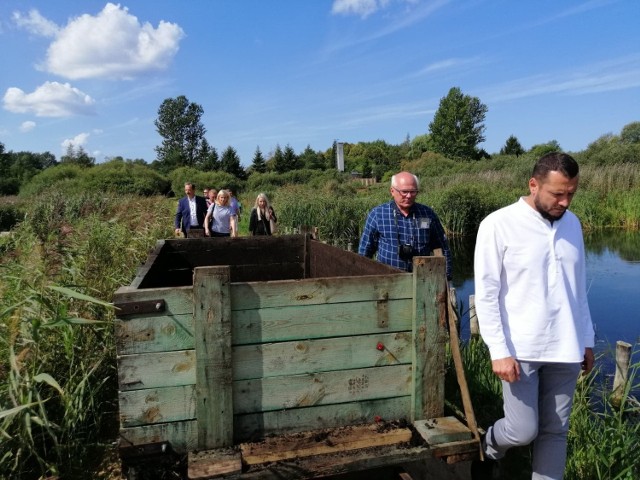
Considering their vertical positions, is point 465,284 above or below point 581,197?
below

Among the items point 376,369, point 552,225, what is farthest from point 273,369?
point 552,225

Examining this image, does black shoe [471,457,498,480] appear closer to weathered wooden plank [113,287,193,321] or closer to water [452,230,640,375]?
weathered wooden plank [113,287,193,321]

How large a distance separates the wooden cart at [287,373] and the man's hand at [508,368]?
302 millimetres

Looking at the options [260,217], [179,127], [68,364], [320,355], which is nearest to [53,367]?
[68,364]

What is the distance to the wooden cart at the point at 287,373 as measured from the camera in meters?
2.14

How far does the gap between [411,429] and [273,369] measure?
0.73m

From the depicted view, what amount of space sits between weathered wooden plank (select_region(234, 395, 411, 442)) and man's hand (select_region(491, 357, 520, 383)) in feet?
1.58

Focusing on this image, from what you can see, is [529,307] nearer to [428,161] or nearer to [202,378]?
[202,378]

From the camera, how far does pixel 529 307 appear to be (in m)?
2.56

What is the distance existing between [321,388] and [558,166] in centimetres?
156

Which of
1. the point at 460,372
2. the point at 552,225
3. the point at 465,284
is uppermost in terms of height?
the point at 552,225

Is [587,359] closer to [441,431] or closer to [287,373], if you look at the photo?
[441,431]

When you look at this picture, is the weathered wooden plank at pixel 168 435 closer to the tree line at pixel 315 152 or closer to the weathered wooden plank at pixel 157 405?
the weathered wooden plank at pixel 157 405

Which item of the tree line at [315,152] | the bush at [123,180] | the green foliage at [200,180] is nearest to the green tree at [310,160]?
the tree line at [315,152]
